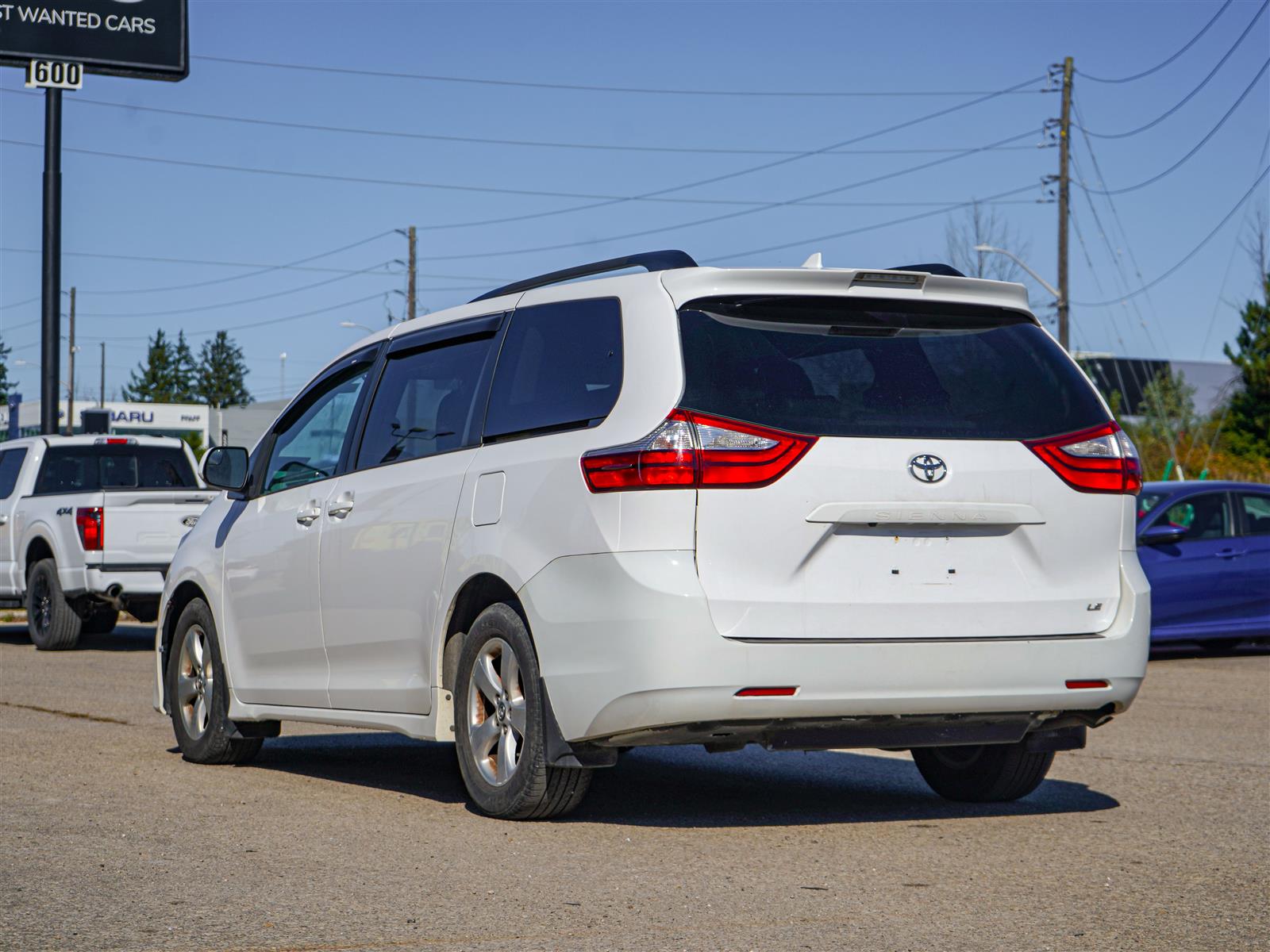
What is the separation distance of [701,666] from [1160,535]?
35.3 ft

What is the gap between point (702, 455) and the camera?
5879mm

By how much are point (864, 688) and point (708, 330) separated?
4.35 ft

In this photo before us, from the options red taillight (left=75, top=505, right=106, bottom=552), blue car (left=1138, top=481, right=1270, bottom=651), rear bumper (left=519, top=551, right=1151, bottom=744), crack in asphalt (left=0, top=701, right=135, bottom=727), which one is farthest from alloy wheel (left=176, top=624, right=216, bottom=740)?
blue car (left=1138, top=481, right=1270, bottom=651)

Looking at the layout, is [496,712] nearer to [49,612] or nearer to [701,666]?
[701,666]

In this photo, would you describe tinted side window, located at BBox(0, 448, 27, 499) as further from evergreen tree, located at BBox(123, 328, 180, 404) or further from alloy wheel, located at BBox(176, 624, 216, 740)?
evergreen tree, located at BBox(123, 328, 180, 404)

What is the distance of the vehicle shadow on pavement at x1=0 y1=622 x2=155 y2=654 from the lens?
18.0 meters

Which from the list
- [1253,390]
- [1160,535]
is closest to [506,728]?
[1160,535]

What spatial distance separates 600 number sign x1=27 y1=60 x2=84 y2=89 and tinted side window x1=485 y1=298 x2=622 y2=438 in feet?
70.3

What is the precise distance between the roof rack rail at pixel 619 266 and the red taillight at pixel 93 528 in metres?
10.7

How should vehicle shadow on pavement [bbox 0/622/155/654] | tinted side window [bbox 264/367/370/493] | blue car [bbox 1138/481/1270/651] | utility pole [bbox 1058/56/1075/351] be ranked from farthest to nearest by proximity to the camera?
utility pole [bbox 1058/56/1075/351], vehicle shadow on pavement [bbox 0/622/155/654], blue car [bbox 1138/481/1270/651], tinted side window [bbox 264/367/370/493]

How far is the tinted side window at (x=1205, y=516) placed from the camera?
16156 millimetres

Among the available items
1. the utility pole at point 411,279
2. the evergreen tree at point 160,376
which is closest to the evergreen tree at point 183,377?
the evergreen tree at point 160,376

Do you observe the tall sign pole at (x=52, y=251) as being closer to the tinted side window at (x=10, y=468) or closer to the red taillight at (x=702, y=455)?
the tinted side window at (x=10, y=468)

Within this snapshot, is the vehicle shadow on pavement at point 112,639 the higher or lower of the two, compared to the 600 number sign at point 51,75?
lower
